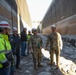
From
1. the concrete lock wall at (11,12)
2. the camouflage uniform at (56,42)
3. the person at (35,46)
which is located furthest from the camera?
the concrete lock wall at (11,12)

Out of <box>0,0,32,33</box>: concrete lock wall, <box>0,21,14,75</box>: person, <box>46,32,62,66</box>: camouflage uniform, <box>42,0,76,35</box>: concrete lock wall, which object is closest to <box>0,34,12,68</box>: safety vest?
<box>0,21,14,75</box>: person

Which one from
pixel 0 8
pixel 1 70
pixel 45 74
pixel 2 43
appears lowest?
pixel 45 74

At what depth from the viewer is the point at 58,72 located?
27.8 ft

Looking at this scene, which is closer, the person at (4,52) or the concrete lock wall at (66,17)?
the person at (4,52)

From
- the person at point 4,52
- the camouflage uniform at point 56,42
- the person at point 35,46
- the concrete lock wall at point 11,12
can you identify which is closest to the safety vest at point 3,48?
the person at point 4,52

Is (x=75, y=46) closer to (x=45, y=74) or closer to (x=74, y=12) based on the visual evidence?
(x=74, y=12)

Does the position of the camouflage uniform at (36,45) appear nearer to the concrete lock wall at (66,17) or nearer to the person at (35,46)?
the person at (35,46)

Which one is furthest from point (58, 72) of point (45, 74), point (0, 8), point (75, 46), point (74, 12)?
point (74, 12)

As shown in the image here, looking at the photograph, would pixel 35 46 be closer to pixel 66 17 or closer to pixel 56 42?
pixel 56 42

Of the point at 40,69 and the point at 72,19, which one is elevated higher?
the point at 72,19

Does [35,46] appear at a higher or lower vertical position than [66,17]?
lower

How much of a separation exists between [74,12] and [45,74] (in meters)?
10.5

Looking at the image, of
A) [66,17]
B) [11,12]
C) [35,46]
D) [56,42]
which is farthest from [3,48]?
[66,17]

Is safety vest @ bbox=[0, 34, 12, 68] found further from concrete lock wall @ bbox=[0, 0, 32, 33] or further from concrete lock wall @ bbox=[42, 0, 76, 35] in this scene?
concrete lock wall @ bbox=[42, 0, 76, 35]
